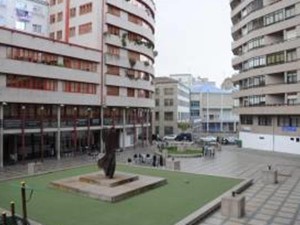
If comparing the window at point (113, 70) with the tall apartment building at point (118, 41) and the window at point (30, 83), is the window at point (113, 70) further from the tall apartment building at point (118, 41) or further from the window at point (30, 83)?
the window at point (30, 83)

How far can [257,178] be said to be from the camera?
2839cm

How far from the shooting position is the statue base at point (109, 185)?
2025 centimetres

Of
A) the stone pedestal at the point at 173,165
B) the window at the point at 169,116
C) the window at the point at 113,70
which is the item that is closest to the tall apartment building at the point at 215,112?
the window at the point at 169,116

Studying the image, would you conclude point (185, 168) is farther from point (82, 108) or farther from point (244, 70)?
point (244, 70)

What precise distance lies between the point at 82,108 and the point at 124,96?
7.99 meters

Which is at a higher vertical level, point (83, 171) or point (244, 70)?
point (244, 70)

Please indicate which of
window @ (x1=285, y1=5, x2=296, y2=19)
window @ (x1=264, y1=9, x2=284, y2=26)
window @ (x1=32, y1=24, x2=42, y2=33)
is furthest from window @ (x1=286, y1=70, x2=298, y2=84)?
window @ (x1=32, y1=24, x2=42, y2=33)

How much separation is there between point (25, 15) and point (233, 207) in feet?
140

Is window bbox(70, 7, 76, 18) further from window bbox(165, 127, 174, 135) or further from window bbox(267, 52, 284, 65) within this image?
window bbox(165, 127, 174, 135)

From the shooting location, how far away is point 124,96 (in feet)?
173

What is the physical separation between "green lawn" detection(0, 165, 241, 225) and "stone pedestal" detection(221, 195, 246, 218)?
162cm

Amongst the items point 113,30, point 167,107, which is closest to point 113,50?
point 113,30

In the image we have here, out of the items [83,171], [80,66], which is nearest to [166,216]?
[83,171]

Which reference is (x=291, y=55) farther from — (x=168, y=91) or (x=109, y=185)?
(x=168, y=91)
